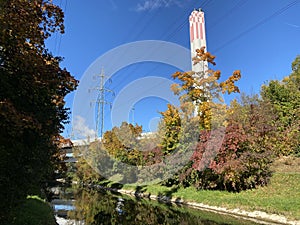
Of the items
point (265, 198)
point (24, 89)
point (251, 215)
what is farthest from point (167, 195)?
point (24, 89)

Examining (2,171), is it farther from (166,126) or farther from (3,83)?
(166,126)

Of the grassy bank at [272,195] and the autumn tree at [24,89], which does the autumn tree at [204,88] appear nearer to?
the grassy bank at [272,195]

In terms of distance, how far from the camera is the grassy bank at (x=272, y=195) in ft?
36.8

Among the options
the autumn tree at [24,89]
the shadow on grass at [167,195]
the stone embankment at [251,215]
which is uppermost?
the autumn tree at [24,89]

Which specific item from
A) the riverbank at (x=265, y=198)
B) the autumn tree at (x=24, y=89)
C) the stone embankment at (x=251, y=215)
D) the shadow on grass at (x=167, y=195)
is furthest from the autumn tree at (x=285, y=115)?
A: the autumn tree at (x=24, y=89)

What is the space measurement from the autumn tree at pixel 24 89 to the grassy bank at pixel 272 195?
939 centimetres

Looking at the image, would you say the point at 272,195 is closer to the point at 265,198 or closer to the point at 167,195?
the point at 265,198

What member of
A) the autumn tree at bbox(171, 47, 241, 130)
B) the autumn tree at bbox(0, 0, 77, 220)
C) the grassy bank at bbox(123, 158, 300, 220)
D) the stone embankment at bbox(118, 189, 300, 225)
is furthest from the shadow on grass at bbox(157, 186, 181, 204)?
the autumn tree at bbox(0, 0, 77, 220)

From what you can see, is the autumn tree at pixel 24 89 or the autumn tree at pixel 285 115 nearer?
the autumn tree at pixel 24 89

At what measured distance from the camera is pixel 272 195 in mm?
13445

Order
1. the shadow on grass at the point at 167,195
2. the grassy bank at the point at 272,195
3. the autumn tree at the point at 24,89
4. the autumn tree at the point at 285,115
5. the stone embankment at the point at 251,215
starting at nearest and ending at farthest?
the autumn tree at the point at 24,89
the stone embankment at the point at 251,215
the grassy bank at the point at 272,195
the shadow on grass at the point at 167,195
the autumn tree at the point at 285,115

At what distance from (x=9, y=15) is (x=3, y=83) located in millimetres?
1349

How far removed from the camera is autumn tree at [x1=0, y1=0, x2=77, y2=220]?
4.98m

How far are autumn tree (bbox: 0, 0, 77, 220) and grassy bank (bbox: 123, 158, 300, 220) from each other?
9390 millimetres
